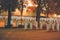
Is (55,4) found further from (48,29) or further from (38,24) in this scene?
Result: (48,29)

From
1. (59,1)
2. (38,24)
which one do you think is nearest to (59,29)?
(38,24)

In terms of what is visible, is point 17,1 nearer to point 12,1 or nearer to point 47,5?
point 12,1

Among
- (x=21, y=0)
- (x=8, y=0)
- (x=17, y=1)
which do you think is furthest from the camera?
(x=21, y=0)

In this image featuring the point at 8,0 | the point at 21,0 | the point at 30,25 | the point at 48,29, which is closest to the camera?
the point at 48,29

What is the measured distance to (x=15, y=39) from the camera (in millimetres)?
12875

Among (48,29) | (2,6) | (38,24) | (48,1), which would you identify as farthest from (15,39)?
(48,1)

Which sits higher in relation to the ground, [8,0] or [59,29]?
[8,0]

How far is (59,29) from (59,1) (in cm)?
495

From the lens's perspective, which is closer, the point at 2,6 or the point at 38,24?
the point at 38,24

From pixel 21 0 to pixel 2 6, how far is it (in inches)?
114

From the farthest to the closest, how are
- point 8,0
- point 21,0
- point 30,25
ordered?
1. point 21,0
2. point 8,0
3. point 30,25

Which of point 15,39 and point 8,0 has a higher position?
point 8,0

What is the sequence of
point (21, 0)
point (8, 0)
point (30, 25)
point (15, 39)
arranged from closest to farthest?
point (15, 39) → point (30, 25) → point (8, 0) → point (21, 0)

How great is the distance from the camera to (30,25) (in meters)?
19.7
